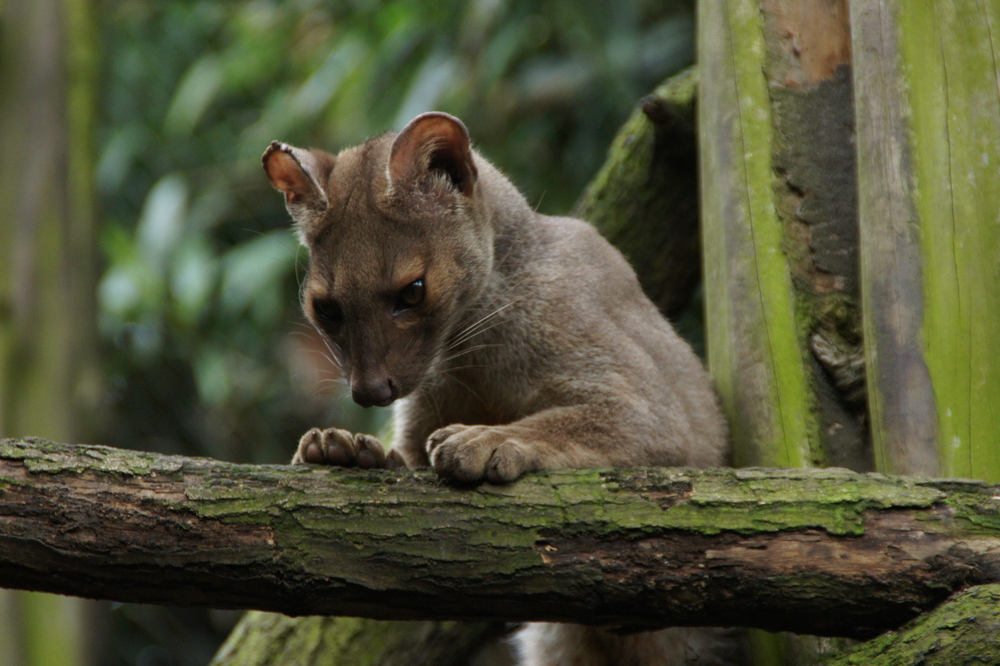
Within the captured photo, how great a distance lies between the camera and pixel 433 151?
8.79 ft

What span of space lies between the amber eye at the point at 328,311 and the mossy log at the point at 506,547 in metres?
0.60

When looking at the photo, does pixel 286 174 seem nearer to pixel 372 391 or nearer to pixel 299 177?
pixel 299 177

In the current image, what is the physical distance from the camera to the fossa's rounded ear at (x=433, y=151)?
2.58m

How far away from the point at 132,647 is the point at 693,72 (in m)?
4.25

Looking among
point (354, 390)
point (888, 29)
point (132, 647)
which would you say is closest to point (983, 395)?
point (888, 29)

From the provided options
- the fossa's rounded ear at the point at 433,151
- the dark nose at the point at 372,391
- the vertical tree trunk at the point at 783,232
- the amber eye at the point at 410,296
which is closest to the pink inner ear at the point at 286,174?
the fossa's rounded ear at the point at 433,151

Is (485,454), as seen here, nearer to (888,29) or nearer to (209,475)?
(209,475)

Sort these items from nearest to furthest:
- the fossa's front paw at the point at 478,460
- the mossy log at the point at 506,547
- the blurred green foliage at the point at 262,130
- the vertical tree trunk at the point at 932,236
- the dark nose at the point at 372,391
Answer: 1. the mossy log at the point at 506,547
2. the fossa's front paw at the point at 478,460
3. the vertical tree trunk at the point at 932,236
4. the dark nose at the point at 372,391
5. the blurred green foliage at the point at 262,130

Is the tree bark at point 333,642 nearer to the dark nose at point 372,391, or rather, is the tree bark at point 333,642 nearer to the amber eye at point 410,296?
the dark nose at point 372,391

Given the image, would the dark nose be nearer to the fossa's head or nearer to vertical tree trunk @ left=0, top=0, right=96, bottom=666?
the fossa's head

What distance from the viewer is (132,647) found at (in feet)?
18.7

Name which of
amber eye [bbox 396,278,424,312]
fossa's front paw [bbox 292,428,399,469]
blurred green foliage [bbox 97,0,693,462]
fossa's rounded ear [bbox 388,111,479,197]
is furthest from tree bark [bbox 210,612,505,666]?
blurred green foliage [bbox 97,0,693,462]

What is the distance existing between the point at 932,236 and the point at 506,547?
3.87 feet

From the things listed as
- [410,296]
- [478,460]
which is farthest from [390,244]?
[478,460]
